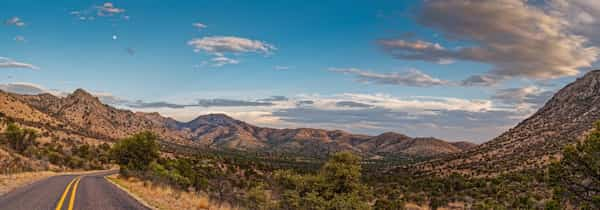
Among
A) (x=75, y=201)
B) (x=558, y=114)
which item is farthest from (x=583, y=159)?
(x=558, y=114)

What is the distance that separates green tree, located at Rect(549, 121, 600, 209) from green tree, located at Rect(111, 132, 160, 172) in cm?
4728

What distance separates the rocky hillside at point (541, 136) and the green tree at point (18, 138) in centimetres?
7979

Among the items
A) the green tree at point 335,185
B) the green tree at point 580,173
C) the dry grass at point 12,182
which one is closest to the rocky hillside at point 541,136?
the green tree at point 335,185

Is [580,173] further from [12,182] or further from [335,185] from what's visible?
[12,182]

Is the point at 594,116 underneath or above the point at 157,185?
above

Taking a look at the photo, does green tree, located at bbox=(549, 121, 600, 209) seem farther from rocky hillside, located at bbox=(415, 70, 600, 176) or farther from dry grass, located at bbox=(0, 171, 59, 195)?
rocky hillside, located at bbox=(415, 70, 600, 176)

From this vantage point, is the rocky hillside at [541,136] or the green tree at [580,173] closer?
the green tree at [580,173]

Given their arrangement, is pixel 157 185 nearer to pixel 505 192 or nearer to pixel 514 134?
pixel 505 192

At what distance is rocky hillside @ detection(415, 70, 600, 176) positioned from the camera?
67000 mm

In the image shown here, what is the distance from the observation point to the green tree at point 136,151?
53.3 metres

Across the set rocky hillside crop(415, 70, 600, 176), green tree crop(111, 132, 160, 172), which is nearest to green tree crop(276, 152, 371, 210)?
green tree crop(111, 132, 160, 172)

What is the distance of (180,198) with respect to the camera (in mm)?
19547

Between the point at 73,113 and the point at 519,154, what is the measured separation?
6646 inches

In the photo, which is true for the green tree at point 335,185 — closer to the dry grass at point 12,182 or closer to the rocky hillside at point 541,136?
the dry grass at point 12,182
